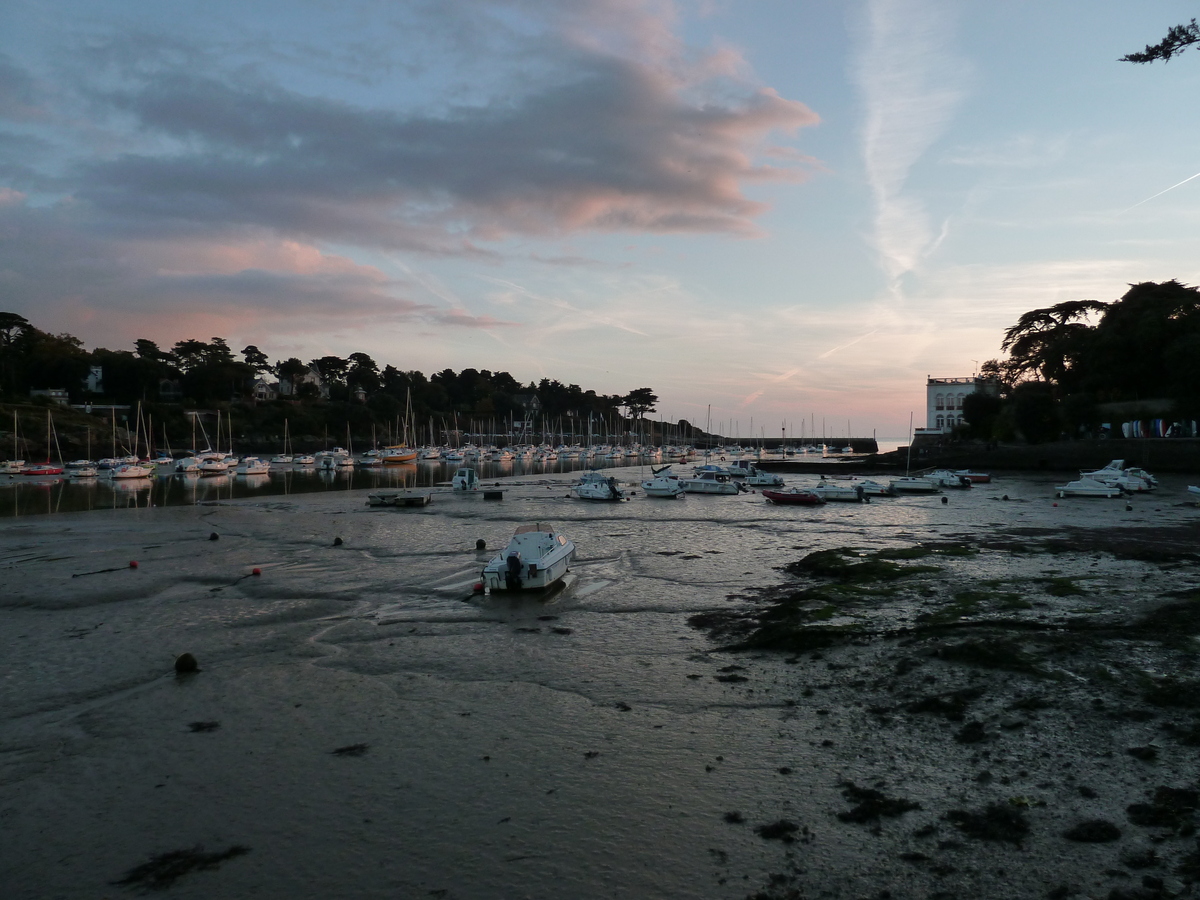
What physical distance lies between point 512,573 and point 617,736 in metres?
10.9

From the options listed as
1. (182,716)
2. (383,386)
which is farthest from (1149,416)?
(383,386)

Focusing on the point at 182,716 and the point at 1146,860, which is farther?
the point at 182,716

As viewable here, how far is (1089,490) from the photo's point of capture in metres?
52.8

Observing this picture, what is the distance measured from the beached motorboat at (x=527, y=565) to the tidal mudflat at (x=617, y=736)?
0.68 m

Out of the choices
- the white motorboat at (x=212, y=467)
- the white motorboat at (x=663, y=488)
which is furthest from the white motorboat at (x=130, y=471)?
the white motorboat at (x=663, y=488)

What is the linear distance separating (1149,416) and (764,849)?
8671 cm

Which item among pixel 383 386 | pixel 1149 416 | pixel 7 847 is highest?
pixel 383 386

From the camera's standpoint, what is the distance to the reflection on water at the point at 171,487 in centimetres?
5284

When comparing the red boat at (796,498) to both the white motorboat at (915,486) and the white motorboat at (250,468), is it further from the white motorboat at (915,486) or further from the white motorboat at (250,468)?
the white motorboat at (250,468)

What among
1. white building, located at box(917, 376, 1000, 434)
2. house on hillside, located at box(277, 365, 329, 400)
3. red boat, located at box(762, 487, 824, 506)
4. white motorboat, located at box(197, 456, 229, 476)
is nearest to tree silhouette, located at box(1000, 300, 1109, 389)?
white building, located at box(917, 376, 1000, 434)

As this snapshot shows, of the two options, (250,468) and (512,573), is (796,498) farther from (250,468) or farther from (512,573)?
(250,468)

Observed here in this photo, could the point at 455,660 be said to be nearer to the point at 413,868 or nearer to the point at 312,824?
the point at 312,824

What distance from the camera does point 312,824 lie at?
9000 millimetres

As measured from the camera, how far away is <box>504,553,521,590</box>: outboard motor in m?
21.9
